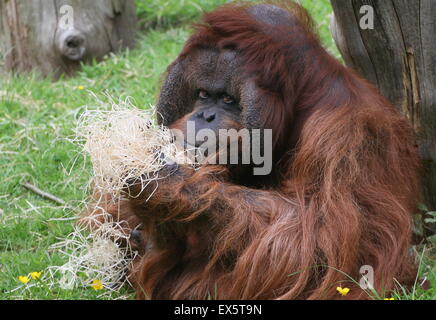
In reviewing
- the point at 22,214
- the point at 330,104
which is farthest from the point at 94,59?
the point at 330,104

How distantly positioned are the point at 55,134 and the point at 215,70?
1.85 m

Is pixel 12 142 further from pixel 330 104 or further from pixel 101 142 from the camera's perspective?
pixel 330 104

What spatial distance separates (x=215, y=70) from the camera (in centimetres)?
327

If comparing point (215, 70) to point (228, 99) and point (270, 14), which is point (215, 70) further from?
point (270, 14)

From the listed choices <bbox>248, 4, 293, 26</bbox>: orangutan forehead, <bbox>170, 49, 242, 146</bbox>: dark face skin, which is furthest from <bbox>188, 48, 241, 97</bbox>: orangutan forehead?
<bbox>248, 4, 293, 26</bbox>: orangutan forehead

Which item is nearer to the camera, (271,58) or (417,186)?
(271,58)

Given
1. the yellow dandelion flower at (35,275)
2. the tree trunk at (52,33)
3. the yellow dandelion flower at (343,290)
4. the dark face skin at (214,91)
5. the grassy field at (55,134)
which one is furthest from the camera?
the tree trunk at (52,33)

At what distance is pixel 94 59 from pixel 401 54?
2793mm

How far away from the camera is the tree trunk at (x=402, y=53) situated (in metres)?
3.49

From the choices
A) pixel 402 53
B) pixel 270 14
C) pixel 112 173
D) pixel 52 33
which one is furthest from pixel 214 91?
pixel 52 33

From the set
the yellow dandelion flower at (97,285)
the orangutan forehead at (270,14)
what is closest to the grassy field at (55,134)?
the yellow dandelion flower at (97,285)

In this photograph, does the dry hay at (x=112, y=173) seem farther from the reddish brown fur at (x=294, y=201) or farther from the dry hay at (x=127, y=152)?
the reddish brown fur at (x=294, y=201)

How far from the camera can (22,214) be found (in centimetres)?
410

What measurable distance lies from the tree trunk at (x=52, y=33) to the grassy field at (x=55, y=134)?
148mm
